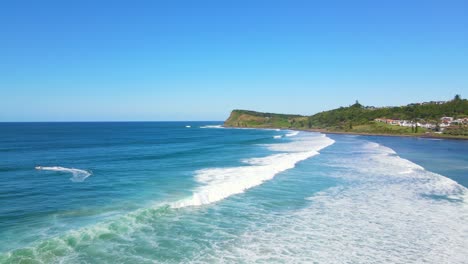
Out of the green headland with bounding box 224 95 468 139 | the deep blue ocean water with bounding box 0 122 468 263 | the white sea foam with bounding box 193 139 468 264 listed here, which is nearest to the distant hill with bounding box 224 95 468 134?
the green headland with bounding box 224 95 468 139

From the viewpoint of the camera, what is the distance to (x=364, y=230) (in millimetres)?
13648

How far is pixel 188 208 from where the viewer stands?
16797mm

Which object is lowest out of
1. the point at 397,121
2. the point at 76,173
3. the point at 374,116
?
the point at 76,173

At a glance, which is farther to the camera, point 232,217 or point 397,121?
point 397,121

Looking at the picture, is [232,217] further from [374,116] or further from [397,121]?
[374,116]

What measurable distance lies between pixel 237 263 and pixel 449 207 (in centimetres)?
1231

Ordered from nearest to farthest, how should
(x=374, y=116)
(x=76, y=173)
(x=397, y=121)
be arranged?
(x=76, y=173), (x=397, y=121), (x=374, y=116)

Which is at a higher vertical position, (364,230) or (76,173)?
(76,173)

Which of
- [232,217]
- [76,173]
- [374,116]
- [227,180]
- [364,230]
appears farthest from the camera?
[374,116]

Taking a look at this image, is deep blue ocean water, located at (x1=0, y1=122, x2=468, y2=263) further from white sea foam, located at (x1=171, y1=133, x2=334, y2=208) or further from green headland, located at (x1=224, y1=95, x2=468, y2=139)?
green headland, located at (x1=224, y1=95, x2=468, y2=139)

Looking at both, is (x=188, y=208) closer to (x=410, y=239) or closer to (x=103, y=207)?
(x=103, y=207)

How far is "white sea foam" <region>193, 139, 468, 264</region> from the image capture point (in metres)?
11.1

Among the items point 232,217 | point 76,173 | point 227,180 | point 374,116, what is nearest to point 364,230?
point 232,217

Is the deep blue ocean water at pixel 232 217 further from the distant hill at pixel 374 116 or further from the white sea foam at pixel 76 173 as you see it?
the distant hill at pixel 374 116
